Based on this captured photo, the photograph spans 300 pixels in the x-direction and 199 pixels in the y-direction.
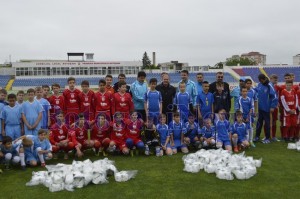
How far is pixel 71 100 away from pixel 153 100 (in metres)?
2.02

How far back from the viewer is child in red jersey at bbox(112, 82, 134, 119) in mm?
7488

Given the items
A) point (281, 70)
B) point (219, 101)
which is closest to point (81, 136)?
point (219, 101)

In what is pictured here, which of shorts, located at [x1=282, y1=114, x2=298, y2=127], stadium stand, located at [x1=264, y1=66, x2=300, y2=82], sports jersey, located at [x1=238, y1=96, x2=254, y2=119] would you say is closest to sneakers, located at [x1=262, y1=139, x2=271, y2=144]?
shorts, located at [x1=282, y1=114, x2=298, y2=127]

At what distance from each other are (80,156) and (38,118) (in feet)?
4.15

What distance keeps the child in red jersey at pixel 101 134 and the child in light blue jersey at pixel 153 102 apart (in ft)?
3.49

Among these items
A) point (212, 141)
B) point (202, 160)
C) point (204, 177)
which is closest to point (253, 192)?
point (204, 177)

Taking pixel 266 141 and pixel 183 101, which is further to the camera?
pixel 266 141

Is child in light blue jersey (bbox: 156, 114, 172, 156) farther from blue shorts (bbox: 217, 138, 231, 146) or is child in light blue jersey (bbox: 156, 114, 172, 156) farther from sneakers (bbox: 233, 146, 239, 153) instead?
sneakers (bbox: 233, 146, 239, 153)

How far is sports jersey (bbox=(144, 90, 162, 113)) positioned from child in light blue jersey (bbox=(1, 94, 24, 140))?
2.91 m

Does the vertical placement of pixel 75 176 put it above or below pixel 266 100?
below

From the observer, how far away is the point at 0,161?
6.32 meters

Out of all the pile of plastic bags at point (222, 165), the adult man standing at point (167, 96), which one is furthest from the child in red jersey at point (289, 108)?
the adult man standing at point (167, 96)

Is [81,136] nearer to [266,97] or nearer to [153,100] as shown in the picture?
[153,100]

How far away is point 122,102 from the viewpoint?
24.6 feet
